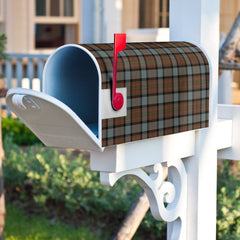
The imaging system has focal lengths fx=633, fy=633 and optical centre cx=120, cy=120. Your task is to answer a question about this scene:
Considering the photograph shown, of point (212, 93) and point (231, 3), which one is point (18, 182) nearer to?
point (212, 93)

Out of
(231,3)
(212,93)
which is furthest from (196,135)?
(231,3)

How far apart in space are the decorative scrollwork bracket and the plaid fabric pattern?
157 millimetres

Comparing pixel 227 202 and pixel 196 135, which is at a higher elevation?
pixel 196 135

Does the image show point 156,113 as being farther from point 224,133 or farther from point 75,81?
point 224,133

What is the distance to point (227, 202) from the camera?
4219 millimetres

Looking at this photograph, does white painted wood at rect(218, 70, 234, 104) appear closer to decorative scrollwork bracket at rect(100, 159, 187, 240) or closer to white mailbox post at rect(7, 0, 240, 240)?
white mailbox post at rect(7, 0, 240, 240)

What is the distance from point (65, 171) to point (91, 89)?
10.1ft

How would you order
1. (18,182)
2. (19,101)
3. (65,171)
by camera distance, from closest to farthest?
(19,101) < (65,171) < (18,182)

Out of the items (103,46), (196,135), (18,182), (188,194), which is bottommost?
(18,182)

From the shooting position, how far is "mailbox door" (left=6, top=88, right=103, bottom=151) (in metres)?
1.54

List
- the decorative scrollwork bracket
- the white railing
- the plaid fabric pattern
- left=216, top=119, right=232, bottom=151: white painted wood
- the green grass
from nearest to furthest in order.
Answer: the plaid fabric pattern
the decorative scrollwork bracket
left=216, top=119, right=232, bottom=151: white painted wood
the green grass
the white railing

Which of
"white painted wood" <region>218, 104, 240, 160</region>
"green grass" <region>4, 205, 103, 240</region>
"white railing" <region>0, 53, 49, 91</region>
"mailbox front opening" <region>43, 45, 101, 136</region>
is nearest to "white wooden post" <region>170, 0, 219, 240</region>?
"white painted wood" <region>218, 104, 240, 160</region>

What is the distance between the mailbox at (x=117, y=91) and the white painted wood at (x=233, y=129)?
289mm

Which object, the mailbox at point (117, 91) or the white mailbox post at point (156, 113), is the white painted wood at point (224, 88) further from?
the mailbox at point (117, 91)
